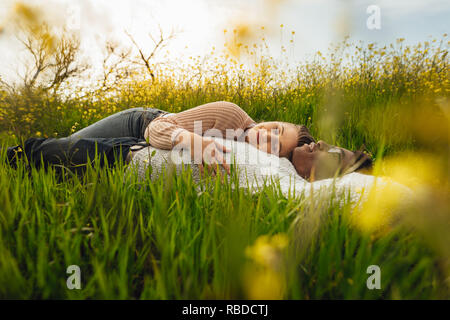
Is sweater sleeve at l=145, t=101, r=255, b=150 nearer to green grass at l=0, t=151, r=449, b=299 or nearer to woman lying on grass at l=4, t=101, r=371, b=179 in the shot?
woman lying on grass at l=4, t=101, r=371, b=179

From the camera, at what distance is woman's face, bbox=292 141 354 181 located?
6.10 ft

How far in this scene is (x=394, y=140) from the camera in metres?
2.68

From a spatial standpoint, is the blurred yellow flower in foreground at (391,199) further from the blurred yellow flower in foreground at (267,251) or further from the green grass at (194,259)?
the blurred yellow flower in foreground at (267,251)

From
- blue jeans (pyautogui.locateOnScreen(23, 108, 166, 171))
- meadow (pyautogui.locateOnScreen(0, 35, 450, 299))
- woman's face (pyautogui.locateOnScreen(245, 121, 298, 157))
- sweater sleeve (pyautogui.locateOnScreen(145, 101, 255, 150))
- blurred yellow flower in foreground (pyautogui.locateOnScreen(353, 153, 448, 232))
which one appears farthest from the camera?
sweater sleeve (pyautogui.locateOnScreen(145, 101, 255, 150))

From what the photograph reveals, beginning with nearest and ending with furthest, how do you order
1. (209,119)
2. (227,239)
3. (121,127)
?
(227,239), (209,119), (121,127)

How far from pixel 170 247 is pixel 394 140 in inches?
102

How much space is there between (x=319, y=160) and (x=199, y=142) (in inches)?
33.6

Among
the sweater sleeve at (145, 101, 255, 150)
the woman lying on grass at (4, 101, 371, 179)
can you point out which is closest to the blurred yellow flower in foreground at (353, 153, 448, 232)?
the woman lying on grass at (4, 101, 371, 179)

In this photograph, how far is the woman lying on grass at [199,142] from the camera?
6.27ft

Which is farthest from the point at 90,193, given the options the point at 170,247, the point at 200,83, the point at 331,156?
the point at 200,83

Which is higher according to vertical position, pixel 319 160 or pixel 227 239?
pixel 319 160

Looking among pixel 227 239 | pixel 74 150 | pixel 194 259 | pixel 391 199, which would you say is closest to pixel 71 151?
pixel 74 150

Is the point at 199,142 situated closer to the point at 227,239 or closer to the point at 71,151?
the point at 71,151

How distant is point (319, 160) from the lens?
1.90 m
